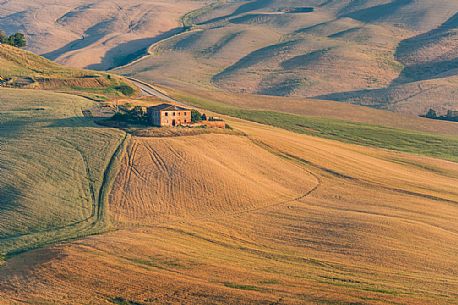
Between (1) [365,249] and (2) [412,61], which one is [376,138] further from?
(2) [412,61]

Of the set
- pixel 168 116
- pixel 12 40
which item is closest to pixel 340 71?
pixel 12 40

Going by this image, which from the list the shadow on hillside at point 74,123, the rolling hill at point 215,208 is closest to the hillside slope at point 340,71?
the rolling hill at point 215,208

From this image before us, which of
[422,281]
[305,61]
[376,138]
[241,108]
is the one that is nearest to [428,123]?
[376,138]

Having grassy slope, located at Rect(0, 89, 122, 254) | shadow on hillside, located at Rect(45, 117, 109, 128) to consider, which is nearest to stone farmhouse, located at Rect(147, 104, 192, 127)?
grassy slope, located at Rect(0, 89, 122, 254)

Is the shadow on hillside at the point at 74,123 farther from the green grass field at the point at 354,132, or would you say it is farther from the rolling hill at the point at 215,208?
the green grass field at the point at 354,132

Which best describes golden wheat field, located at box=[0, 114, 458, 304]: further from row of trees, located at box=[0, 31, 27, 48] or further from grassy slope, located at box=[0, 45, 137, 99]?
row of trees, located at box=[0, 31, 27, 48]
